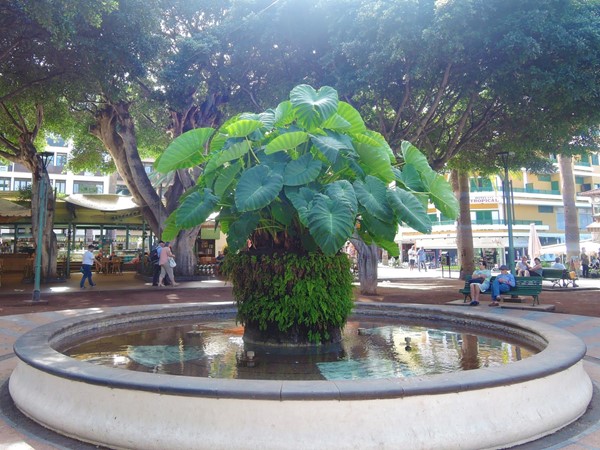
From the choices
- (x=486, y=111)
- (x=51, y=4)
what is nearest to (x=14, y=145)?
(x=51, y=4)

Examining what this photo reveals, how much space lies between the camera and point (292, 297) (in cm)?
571

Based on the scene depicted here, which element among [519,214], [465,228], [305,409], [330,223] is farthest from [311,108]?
[519,214]

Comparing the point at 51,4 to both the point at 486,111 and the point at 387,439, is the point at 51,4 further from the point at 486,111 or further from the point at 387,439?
the point at 486,111

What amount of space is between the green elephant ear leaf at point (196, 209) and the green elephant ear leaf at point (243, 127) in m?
0.84

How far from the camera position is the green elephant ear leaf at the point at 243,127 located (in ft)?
18.0

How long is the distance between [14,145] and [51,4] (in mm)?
12317

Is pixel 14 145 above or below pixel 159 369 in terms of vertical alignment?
above

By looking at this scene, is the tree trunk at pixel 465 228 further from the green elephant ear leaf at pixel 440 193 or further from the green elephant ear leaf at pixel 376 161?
the green elephant ear leaf at pixel 376 161

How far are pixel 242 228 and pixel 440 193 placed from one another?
2599 millimetres

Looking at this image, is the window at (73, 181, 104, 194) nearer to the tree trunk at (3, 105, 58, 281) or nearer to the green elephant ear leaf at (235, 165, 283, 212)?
the tree trunk at (3, 105, 58, 281)

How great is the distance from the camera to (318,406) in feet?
10.7

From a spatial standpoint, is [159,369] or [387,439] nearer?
[387,439]

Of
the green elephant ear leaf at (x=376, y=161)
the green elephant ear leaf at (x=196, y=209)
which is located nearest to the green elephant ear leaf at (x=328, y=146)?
the green elephant ear leaf at (x=376, y=161)

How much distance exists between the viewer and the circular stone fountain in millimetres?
3270
